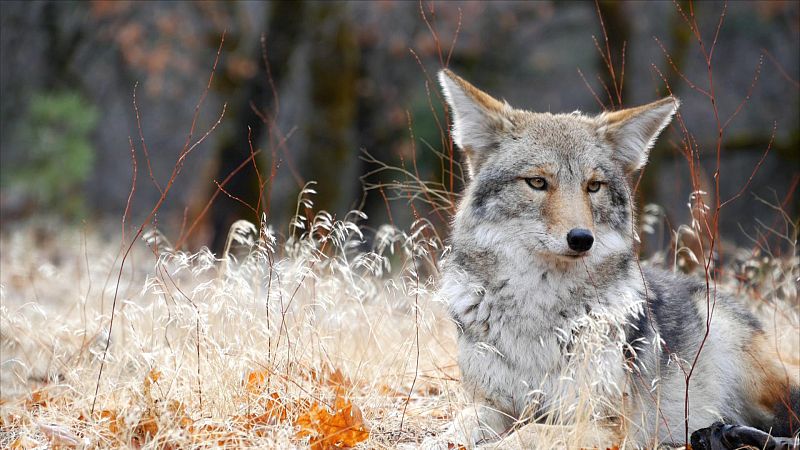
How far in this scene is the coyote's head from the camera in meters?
4.28

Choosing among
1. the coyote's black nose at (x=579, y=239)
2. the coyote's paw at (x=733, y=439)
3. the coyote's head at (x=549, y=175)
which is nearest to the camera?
the coyote's paw at (x=733, y=439)

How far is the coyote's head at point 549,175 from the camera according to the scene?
428 centimetres

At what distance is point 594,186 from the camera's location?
448 cm

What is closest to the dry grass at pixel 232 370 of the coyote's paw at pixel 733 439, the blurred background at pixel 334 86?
the coyote's paw at pixel 733 439

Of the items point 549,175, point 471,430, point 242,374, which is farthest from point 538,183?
point 242,374

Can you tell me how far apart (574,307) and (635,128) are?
1.14m

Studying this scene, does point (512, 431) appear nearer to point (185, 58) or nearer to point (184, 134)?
point (185, 58)

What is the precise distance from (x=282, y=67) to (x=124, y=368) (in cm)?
924

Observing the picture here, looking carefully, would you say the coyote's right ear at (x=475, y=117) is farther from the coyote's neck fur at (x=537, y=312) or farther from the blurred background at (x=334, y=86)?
the blurred background at (x=334, y=86)

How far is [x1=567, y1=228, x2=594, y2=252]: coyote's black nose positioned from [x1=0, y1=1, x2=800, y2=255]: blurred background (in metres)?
6.48

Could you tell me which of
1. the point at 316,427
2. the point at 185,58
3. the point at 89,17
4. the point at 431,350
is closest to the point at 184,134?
the point at 185,58

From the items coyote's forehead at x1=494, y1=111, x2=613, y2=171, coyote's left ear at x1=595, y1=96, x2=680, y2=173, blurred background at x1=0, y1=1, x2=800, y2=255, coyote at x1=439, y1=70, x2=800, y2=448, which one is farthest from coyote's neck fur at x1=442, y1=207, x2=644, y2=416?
blurred background at x1=0, y1=1, x2=800, y2=255

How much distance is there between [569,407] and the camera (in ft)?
12.9

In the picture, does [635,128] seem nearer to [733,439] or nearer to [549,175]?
[549,175]
